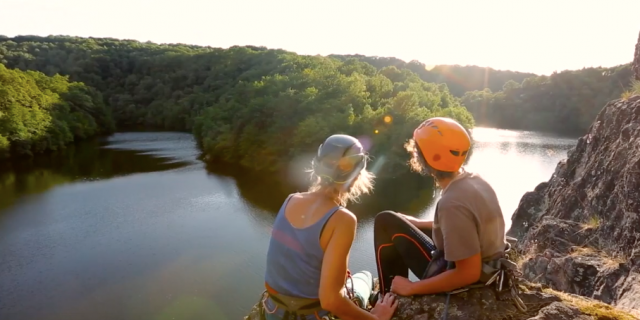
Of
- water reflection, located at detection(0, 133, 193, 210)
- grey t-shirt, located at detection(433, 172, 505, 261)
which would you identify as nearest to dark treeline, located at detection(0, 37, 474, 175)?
water reflection, located at detection(0, 133, 193, 210)

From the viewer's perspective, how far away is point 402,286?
2455 mm

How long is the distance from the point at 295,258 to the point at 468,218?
86cm

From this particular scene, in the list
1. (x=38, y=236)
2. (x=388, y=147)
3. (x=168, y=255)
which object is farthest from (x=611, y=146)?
(x=388, y=147)

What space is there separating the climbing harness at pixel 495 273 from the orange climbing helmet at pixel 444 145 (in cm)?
47

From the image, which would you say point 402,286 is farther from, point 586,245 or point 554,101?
point 554,101

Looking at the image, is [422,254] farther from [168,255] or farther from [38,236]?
[38,236]

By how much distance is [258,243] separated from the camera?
17062 mm

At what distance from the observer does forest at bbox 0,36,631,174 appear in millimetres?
31422

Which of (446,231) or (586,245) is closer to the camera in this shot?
(446,231)

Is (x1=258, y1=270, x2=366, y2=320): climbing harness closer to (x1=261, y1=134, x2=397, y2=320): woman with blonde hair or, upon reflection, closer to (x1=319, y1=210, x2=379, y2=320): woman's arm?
(x1=261, y1=134, x2=397, y2=320): woman with blonde hair

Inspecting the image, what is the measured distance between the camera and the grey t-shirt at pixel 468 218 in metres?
2.11

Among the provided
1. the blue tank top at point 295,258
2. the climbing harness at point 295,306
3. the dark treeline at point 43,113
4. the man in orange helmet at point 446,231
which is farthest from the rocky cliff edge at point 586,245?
the dark treeline at point 43,113

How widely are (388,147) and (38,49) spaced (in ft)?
212

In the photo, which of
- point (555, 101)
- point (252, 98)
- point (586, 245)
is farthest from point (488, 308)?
point (555, 101)
